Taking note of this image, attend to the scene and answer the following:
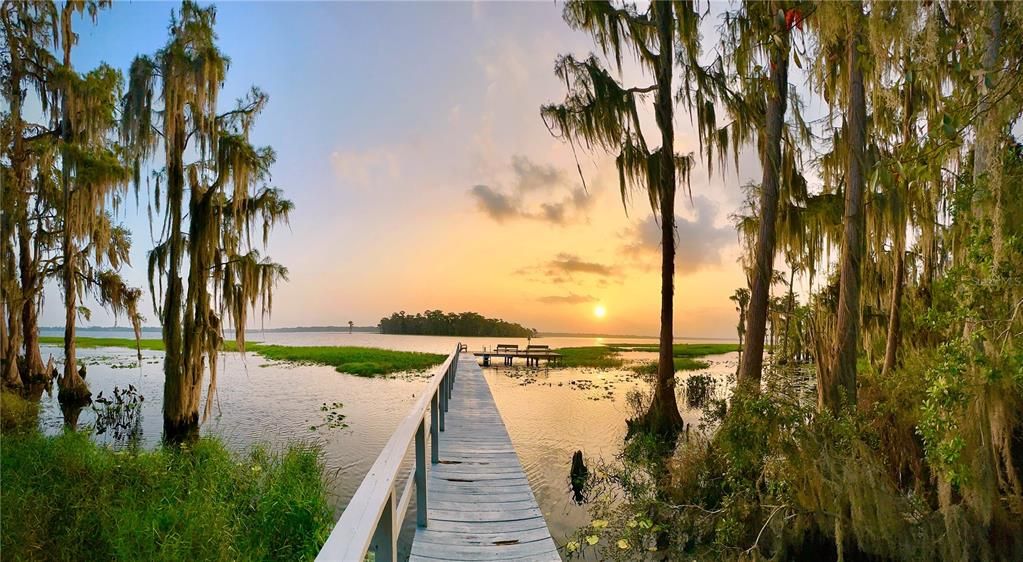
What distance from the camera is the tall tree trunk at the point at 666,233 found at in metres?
8.93

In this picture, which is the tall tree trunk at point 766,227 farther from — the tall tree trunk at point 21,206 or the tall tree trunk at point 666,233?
the tall tree trunk at point 21,206

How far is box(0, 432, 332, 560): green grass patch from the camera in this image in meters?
4.43

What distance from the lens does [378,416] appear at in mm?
12414

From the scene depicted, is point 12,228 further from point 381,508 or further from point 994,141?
point 994,141

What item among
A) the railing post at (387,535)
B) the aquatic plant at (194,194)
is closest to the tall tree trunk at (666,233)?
the railing post at (387,535)

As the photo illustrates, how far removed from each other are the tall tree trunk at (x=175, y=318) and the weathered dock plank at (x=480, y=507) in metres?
5.65

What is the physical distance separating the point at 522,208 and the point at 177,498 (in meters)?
16.6

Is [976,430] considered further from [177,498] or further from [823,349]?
[177,498]

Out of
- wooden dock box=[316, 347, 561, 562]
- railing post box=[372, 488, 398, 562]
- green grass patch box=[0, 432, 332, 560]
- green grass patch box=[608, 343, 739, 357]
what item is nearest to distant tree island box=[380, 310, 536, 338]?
green grass patch box=[608, 343, 739, 357]

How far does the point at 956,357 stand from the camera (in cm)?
269

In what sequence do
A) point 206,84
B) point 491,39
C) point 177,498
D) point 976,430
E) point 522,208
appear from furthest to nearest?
point 522,208, point 491,39, point 206,84, point 177,498, point 976,430

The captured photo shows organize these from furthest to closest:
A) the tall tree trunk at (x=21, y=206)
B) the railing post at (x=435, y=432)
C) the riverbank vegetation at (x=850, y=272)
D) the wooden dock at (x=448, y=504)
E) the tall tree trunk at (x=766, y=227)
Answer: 1. the tall tree trunk at (x=21, y=206)
2. the tall tree trunk at (x=766, y=227)
3. the railing post at (x=435, y=432)
4. the riverbank vegetation at (x=850, y=272)
5. the wooden dock at (x=448, y=504)

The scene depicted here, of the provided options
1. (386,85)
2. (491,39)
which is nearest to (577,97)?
(491,39)

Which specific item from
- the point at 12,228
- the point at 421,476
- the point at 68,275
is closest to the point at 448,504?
the point at 421,476
